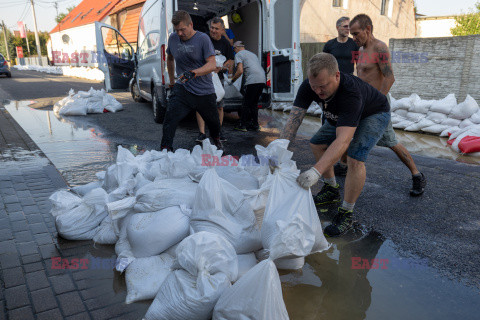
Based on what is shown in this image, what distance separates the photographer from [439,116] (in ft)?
20.7

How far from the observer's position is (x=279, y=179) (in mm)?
2146

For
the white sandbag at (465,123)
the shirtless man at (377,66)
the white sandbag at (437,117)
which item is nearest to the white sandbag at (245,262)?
the shirtless man at (377,66)

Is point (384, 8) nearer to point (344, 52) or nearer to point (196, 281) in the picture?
point (344, 52)

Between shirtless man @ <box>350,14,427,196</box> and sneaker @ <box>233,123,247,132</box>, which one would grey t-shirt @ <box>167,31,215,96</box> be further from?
sneaker @ <box>233,123,247,132</box>

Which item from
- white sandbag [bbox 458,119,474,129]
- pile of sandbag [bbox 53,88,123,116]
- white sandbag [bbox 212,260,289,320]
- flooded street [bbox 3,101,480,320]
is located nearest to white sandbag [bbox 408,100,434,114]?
white sandbag [bbox 458,119,474,129]

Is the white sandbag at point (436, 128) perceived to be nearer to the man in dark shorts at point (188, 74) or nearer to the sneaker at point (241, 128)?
the sneaker at point (241, 128)

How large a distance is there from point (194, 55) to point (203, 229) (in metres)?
2.57

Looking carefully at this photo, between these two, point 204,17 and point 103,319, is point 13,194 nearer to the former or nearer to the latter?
point 103,319

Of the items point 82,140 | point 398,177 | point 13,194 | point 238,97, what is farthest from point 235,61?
point 13,194

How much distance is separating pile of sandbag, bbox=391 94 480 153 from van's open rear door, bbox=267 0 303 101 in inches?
89.5

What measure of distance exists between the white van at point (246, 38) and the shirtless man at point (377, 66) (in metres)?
2.66

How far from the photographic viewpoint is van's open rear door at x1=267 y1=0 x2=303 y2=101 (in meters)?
6.05

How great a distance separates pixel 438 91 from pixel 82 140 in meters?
7.29

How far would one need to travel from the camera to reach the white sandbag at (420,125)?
6.39 metres
